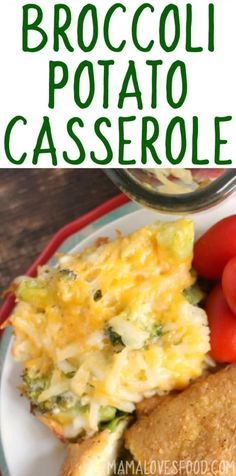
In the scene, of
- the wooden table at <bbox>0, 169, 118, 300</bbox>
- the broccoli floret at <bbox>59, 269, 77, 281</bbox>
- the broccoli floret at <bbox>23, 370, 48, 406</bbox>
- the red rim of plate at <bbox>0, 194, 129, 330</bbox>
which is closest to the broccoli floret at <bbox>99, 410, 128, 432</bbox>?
the broccoli floret at <bbox>23, 370, 48, 406</bbox>

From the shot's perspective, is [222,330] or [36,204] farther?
[36,204]

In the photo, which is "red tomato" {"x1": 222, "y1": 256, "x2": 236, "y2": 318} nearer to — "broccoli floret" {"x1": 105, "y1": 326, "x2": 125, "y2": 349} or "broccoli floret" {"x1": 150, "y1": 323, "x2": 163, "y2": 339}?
"broccoli floret" {"x1": 150, "y1": 323, "x2": 163, "y2": 339}

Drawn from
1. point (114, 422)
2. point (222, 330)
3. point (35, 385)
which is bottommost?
point (114, 422)

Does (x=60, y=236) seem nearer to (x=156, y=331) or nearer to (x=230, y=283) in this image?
(x=156, y=331)

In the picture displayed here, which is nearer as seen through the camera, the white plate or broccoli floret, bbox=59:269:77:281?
broccoli floret, bbox=59:269:77:281

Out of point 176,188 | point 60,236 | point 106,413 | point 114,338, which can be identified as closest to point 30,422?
point 106,413

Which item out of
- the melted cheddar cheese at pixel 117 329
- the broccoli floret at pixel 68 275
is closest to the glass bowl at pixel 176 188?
the melted cheddar cheese at pixel 117 329

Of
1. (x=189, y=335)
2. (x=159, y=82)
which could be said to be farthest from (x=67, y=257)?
(x=159, y=82)
